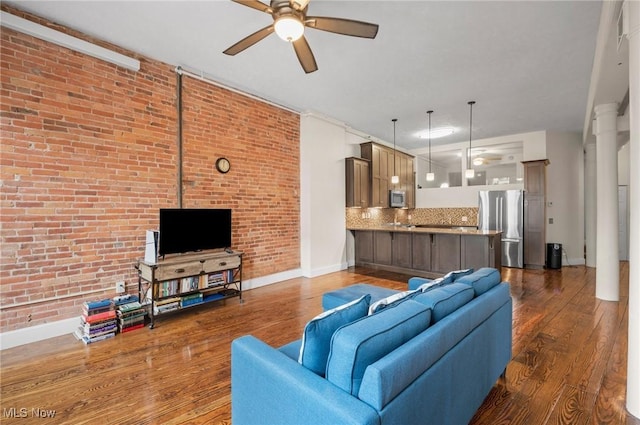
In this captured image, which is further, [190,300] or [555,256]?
[555,256]

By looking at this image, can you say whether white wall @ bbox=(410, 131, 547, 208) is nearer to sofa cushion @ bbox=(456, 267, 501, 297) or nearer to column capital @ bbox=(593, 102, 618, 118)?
column capital @ bbox=(593, 102, 618, 118)

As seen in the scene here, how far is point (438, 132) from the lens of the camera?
6.77 meters

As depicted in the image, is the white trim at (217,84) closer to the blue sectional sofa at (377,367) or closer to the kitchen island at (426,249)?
the kitchen island at (426,249)

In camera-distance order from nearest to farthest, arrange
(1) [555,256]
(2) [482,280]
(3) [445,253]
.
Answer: (2) [482,280]
(3) [445,253]
(1) [555,256]

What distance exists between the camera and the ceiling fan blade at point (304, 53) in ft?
8.73

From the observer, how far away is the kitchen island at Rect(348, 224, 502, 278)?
16.6 feet

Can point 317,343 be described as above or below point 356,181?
below

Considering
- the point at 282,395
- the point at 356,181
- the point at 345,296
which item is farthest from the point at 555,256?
the point at 282,395

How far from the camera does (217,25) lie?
2957 mm

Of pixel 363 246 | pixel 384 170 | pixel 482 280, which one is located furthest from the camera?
pixel 384 170

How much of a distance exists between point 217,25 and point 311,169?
2.93 meters

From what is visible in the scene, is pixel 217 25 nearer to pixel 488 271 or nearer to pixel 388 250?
pixel 488 271

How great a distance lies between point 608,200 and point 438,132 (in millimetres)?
3474

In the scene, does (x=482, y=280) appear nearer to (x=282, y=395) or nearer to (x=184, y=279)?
(x=282, y=395)
